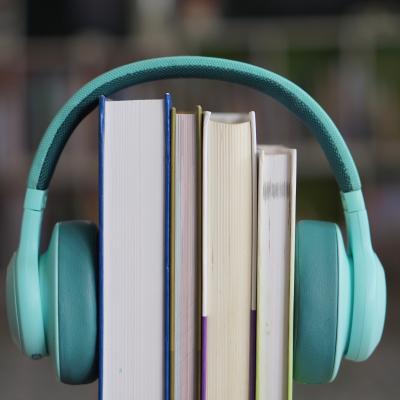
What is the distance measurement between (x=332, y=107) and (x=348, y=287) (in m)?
2.29

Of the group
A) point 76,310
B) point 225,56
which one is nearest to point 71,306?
point 76,310

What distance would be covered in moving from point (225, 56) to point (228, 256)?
91.7 inches

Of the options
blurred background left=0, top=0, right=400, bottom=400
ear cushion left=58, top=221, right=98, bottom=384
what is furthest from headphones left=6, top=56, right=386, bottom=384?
blurred background left=0, top=0, right=400, bottom=400

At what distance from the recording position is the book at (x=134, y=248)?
514 mm

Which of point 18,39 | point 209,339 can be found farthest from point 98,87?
point 18,39

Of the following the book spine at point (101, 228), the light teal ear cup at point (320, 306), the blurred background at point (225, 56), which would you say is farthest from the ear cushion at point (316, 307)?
the blurred background at point (225, 56)

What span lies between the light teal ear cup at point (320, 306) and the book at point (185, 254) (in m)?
0.08

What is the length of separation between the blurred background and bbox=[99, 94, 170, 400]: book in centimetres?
216

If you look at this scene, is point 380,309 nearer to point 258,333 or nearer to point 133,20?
point 258,333

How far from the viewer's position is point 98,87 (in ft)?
1.76

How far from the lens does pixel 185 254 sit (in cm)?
53

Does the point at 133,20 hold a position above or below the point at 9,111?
above

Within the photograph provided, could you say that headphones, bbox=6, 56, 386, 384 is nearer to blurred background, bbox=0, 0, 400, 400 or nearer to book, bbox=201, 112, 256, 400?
book, bbox=201, 112, 256, 400

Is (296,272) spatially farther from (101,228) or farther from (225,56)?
(225,56)
